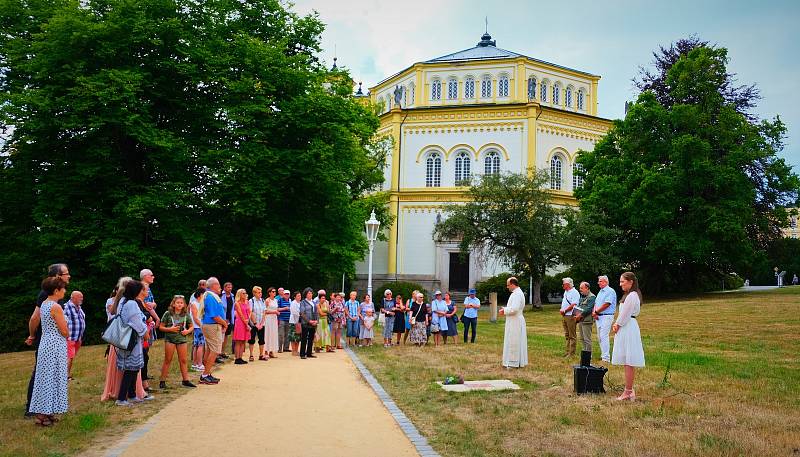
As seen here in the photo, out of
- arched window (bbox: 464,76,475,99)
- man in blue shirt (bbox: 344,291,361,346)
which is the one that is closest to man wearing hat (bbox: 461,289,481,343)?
man in blue shirt (bbox: 344,291,361,346)

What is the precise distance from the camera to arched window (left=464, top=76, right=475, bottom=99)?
48812 millimetres

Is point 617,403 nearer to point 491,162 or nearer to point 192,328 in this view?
point 192,328

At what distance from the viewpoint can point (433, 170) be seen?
159 ft

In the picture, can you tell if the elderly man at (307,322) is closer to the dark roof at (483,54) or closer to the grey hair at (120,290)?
the grey hair at (120,290)

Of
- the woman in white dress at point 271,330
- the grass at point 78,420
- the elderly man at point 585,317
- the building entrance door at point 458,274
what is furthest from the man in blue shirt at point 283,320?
the building entrance door at point 458,274

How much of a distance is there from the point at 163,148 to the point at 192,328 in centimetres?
1325

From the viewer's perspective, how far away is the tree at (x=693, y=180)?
34781mm

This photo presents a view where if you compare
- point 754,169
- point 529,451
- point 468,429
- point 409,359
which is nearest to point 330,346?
point 409,359

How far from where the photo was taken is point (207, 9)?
84.6ft

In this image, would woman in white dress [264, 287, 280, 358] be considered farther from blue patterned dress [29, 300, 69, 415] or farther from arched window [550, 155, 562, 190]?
arched window [550, 155, 562, 190]

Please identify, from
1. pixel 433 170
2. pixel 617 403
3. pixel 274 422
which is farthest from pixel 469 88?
pixel 274 422

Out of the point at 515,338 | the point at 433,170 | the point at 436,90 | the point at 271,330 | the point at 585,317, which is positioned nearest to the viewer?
the point at 515,338

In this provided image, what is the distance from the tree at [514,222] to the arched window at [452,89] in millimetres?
14389

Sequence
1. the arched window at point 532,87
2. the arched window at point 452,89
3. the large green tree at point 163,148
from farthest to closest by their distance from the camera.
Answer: the arched window at point 452,89 < the arched window at point 532,87 < the large green tree at point 163,148
